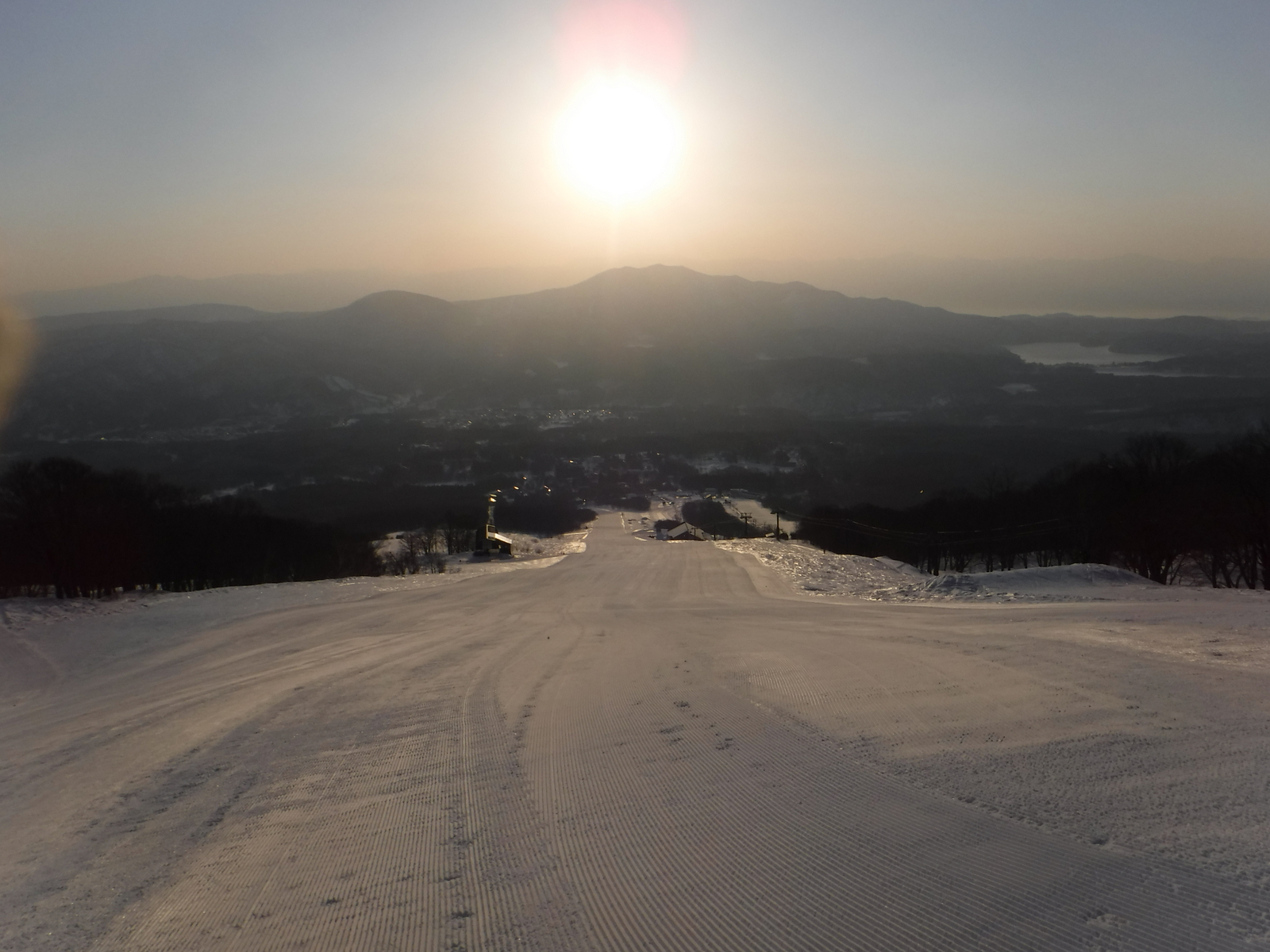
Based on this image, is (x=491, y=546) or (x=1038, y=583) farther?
(x=491, y=546)

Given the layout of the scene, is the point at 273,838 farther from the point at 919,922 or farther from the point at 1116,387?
the point at 1116,387

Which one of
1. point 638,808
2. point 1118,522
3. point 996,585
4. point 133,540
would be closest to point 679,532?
point 1118,522

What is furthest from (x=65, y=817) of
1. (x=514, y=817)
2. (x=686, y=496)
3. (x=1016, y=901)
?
(x=686, y=496)

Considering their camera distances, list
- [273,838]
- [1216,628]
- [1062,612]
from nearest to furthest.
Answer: [273,838], [1216,628], [1062,612]

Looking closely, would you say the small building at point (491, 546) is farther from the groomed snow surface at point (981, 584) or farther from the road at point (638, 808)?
the road at point (638, 808)

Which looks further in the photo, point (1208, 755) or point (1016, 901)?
point (1208, 755)

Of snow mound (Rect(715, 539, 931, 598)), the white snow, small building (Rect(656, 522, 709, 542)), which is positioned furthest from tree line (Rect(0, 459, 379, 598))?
small building (Rect(656, 522, 709, 542))

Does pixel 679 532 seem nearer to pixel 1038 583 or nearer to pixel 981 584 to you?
pixel 1038 583
